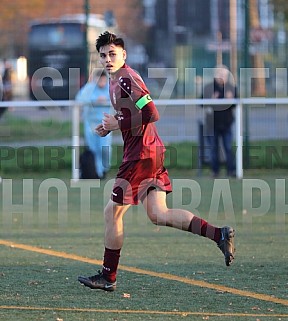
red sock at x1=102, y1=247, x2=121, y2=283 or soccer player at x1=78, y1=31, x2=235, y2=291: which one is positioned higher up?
soccer player at x1=78, y1=31, x2=235, y2=291

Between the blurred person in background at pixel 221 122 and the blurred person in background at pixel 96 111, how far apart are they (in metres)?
1.76

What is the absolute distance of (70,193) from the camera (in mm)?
14164

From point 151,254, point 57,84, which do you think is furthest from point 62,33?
point 151,254

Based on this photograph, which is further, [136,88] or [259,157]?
[259,157]

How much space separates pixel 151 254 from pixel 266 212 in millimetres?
3358

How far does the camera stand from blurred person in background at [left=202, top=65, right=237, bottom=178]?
53.0 ft

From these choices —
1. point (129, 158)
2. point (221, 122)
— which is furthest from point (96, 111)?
point (129, 158)

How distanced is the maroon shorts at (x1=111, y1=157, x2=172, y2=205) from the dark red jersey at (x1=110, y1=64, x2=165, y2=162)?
5 cm

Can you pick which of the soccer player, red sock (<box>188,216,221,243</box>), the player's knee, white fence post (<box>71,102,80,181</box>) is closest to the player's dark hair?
the soccer player

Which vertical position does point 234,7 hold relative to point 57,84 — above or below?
above

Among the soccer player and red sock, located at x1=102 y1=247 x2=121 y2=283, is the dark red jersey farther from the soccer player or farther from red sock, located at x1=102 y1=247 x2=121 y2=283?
red sock, located at x1=102 y1=247 x2=121 y2=283

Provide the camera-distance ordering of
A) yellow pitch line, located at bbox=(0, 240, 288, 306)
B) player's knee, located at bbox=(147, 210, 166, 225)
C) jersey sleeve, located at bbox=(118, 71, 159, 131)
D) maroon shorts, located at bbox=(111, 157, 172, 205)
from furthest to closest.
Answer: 1. player's knee, located at bbox=(147, 210, 166, 225)
2. maroon shorts, located at bbox=(111, 157, 172, 205)
3. jersey sleeve, located at bbox=(118, 71, 159, 131)
4. yellow pitch line, located at bbox=(0, 240, 288, 306)

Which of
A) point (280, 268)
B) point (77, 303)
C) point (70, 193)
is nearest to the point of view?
point (77, 303)

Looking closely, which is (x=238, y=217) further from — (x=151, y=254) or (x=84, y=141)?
(x=84, y=141)
